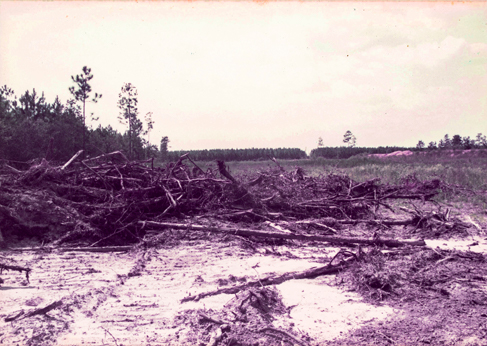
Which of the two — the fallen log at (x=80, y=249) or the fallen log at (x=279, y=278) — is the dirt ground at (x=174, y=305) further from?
the fallen log at (x=80, y=249)

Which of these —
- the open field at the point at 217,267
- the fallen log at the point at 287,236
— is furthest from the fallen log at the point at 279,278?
the fallen log at the point at 287,236

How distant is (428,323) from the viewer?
3434 millimetres

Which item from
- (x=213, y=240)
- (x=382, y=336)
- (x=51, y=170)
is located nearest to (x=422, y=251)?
(x=382, y=336)

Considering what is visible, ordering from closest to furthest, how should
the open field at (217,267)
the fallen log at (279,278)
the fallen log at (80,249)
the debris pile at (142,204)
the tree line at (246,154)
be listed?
the open field at (217,267) < the fallen log at (279,278) < the fallen log at (80,249) < the debris pile at (142,204) < the tree line at (246,154)

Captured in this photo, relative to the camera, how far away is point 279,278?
4.57 metres

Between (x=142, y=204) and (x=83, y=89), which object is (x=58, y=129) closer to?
(x=83, y=89)

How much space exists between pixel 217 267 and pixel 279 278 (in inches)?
40.9

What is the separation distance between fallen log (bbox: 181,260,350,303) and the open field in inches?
0.7

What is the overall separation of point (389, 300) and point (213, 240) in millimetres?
3538

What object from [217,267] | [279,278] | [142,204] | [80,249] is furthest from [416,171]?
[80,249]

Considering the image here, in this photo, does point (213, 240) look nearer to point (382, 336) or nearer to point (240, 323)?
point (240, 323)

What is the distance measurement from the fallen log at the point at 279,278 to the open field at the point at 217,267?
0.02 meters

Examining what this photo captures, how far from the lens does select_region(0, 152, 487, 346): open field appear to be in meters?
3.35

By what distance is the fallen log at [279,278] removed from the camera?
4.09 metres
